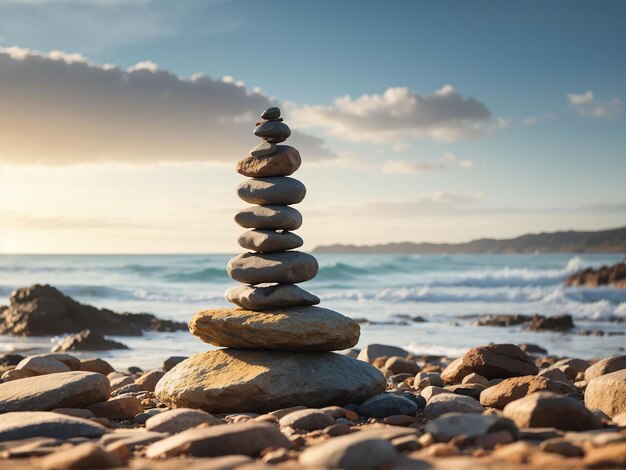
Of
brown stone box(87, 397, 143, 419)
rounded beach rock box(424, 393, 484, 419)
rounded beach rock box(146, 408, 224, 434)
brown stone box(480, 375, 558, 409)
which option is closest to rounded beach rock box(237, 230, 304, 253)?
brown stone box(87, 397, 143, 419)

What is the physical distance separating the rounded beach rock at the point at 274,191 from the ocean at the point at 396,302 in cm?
783

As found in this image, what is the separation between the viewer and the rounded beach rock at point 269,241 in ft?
28.8

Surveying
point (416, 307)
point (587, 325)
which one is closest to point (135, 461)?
point (587, 325)

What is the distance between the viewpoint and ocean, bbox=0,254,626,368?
1953cm

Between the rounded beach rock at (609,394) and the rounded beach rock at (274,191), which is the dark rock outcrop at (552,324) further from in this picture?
the rounded beach rock at (274,191)

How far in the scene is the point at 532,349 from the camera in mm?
18062

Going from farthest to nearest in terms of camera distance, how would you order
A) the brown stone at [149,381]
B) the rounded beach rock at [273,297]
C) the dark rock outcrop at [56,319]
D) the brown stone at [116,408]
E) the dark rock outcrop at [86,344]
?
1. the dark rock outcrop at [56,319]
2. the dark rock outcrop at [86,344]
3. the brown stone at [149,381]
4. the rounded beach rock at [273,297]
5. the brown stone at [116,408]

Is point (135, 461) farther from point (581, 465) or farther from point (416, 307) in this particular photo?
point (416, 307)

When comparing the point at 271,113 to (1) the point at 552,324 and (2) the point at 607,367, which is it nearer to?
(2) the point at 607,367

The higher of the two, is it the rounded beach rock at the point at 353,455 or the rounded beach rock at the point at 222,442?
the rounded beach rock at the point at 353,455

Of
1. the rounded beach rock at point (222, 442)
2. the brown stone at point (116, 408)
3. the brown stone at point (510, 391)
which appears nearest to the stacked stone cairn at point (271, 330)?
the brown stone at point (116, 408)

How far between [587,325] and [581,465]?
70.8 ft

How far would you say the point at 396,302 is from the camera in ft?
117

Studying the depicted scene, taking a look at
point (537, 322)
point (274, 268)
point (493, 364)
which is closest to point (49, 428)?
point (274, 268)
